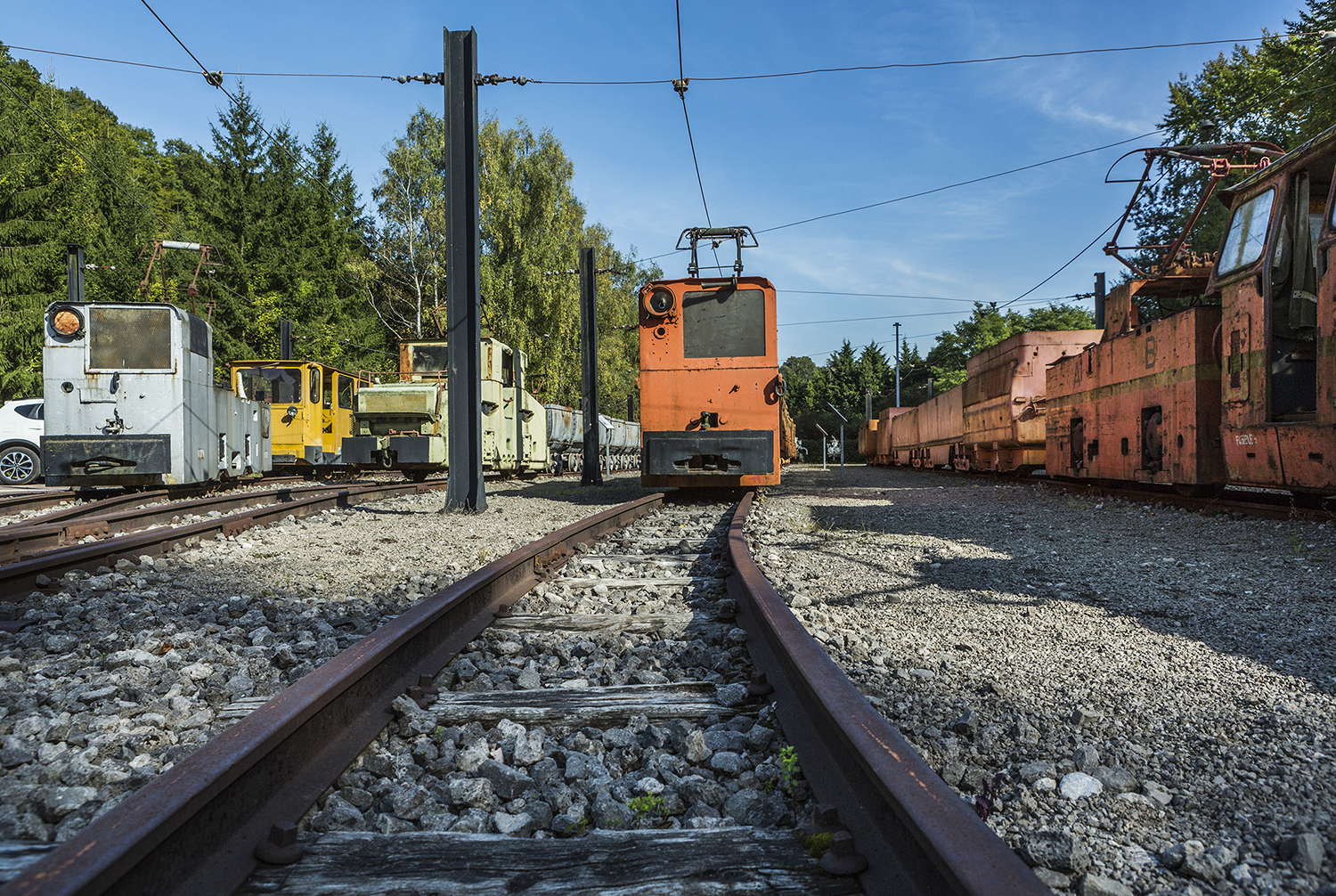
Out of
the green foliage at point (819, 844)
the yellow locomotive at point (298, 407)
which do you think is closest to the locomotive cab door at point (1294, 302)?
the green foliage at point (819, 844)

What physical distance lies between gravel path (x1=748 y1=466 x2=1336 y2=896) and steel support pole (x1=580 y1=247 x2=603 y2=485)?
10.0 m

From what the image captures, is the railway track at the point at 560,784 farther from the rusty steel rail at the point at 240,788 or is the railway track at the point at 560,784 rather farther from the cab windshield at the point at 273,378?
the cab windshield at the point at 273,378

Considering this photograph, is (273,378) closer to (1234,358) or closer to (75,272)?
(75,272)

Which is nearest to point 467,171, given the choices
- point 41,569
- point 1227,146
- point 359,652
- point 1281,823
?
point 41,569

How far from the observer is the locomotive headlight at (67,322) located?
370 inches

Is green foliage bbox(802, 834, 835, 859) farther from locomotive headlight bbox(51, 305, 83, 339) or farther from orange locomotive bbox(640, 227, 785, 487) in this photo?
locomotive headlight bbox(51, 305, 83, 339)

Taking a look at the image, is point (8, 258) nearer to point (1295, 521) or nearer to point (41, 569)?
point (41, 569)

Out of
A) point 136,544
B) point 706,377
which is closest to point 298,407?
point 706,377

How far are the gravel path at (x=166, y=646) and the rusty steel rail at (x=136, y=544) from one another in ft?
0.39

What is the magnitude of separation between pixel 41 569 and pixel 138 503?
5938mm

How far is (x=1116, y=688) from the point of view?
247 centimetres

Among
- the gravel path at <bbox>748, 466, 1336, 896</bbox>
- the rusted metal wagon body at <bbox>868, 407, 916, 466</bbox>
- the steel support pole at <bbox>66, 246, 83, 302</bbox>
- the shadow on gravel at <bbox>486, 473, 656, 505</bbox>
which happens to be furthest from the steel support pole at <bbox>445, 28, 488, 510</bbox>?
the rusted metal wagon body at <bbox>868, 407, 916, 466</bbox>

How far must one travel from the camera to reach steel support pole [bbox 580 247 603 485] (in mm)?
15609

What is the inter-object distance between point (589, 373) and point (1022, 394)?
857 centimetres
